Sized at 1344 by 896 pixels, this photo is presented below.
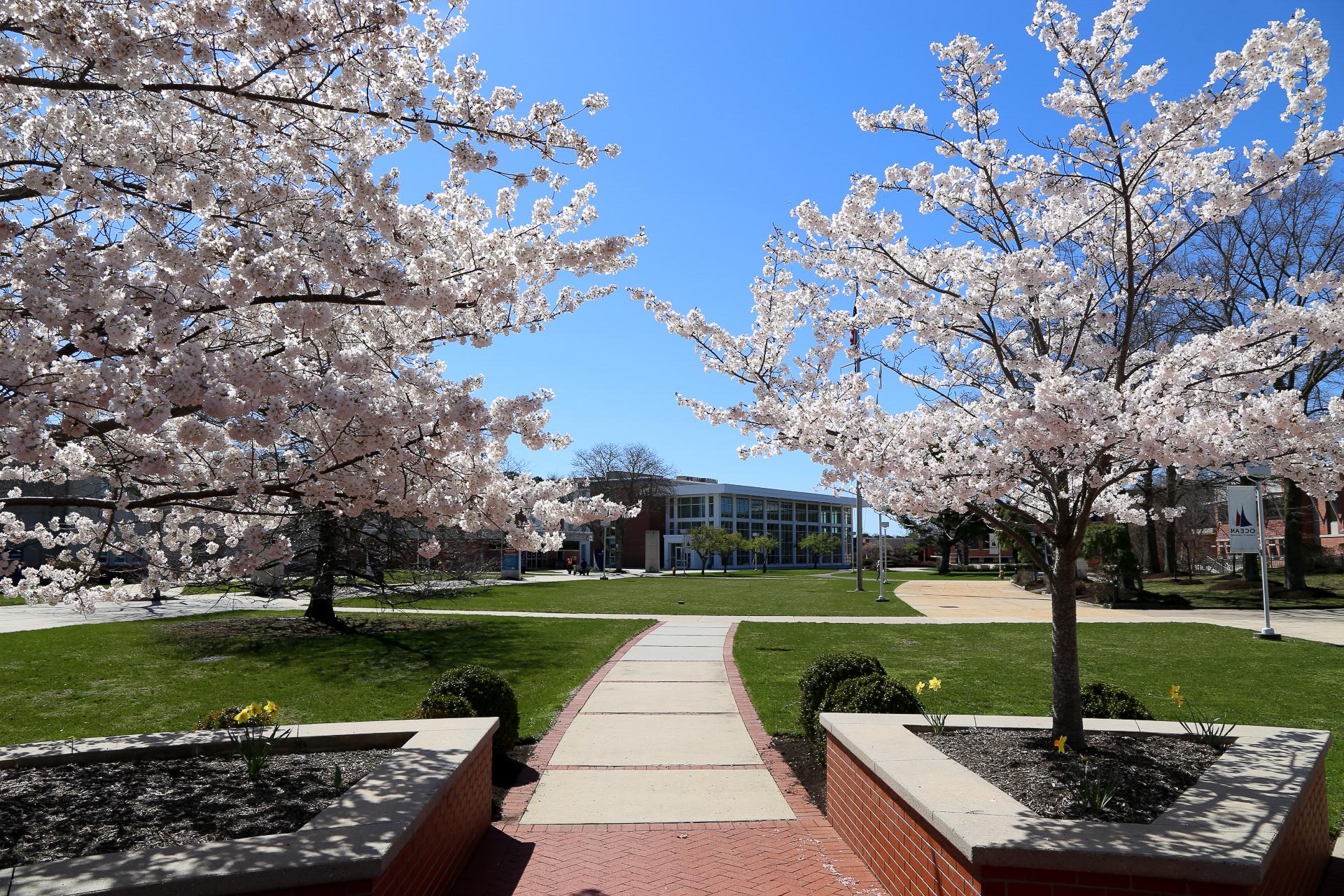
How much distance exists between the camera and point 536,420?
570 cm

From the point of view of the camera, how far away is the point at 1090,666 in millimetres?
13484

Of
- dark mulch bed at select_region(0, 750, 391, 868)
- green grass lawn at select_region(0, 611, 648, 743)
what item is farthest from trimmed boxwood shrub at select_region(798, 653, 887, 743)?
dark mulch bed at select_region(0, 750, 391, 868)

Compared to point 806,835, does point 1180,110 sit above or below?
above

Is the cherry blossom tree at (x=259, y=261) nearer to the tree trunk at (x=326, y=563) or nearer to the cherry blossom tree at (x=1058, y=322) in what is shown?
the cherry blossom tree at (x=1058, y=322)

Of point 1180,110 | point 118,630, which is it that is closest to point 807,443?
point 1180,110

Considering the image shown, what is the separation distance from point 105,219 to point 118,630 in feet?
56.4

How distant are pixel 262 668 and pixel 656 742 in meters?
8.01

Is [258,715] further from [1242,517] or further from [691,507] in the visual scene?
[691,507]

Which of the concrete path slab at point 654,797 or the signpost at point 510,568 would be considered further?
the signpost at point 510,568

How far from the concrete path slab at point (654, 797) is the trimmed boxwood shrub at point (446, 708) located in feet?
2.89

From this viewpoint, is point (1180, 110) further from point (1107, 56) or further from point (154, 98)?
point (154, 98)

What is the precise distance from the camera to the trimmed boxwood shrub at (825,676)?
7848 millimetres

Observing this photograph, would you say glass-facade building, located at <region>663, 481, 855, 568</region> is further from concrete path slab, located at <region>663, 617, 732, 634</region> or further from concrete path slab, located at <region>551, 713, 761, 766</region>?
concrete path slab, located at <region>551, 713, 761, 766</region>

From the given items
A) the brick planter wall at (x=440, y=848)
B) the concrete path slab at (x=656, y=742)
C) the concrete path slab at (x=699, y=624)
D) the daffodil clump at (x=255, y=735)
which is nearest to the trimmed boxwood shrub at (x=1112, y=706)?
the concrete path slab at (x=656, y=742)
